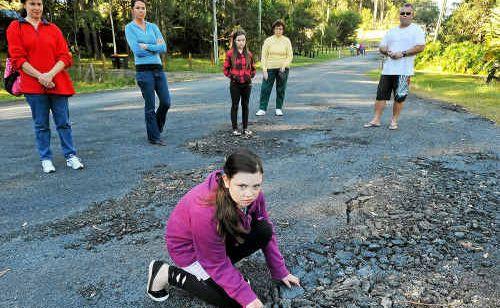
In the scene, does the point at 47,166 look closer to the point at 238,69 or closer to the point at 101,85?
the point at 238,69

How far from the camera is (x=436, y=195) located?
348 centimetres

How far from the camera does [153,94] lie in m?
5.03

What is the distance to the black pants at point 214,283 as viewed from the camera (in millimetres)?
2047

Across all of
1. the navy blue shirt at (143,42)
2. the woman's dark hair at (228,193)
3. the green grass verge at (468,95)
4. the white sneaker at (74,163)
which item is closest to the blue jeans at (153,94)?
the navy blue shirt at (143,42)

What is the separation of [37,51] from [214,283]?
334cm

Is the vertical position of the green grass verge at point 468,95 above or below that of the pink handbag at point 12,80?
below

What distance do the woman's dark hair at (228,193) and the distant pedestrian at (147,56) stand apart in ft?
11.4

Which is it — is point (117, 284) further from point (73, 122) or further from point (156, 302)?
point (73, 122)

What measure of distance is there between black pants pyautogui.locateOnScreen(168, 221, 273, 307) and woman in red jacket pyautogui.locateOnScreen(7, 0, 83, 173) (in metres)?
2.80

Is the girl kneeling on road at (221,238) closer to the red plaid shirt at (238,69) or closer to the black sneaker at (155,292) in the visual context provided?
the black sneaker at (155,292)

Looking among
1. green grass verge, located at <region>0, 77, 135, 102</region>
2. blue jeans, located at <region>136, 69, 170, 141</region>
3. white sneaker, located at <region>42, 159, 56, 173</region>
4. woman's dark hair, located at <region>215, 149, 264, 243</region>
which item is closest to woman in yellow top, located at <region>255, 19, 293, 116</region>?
blue jeans, located at <region>136, 69, 170, 141</region>

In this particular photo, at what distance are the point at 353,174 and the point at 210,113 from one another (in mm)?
4274

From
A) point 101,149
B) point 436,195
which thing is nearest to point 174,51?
point 101,149

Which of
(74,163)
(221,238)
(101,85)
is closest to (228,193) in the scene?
(221,238)
